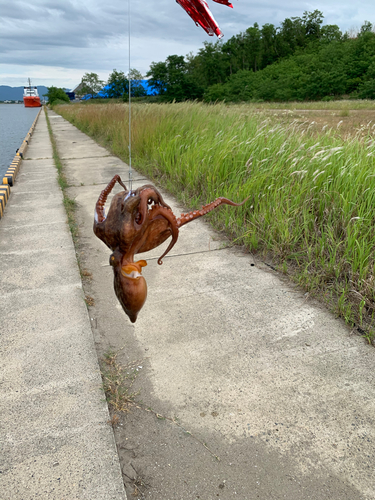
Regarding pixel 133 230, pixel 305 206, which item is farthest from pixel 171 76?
pixel 305 206

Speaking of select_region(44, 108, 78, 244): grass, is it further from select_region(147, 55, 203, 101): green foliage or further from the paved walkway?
select_region(147, 55, 203, 101): green foliage

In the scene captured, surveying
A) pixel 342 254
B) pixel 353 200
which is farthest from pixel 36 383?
pixel 353 200

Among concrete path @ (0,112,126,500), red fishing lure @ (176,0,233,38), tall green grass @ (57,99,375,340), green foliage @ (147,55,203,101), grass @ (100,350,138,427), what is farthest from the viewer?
tall green grass @ (57,99,375,340)

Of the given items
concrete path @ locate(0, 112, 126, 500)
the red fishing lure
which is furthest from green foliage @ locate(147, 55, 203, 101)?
concrete path @ locate(0, 112, 126, 500)

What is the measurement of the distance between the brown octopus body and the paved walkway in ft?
5.38

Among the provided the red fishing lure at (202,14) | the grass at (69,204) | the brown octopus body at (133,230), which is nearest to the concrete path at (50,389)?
the grass at (69,204)

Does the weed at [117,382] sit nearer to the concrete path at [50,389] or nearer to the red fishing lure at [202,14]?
the concrete path at [50,389]

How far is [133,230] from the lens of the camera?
662 mm

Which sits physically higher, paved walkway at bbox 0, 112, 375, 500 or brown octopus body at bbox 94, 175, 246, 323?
brown octopus body at bbox 94, 175, 246, 323

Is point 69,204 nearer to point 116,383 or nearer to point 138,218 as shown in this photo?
point 116,383

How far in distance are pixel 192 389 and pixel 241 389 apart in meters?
0.33

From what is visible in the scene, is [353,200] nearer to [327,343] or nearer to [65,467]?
[327,343]

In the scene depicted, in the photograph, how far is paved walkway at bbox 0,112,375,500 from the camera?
1.99 m

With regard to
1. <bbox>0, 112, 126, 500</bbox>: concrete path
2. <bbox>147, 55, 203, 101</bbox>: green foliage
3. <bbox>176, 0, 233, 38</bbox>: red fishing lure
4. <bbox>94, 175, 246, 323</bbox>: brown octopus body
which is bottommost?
<bbox>0, 112, 126, 500</bbox>: concrete path
